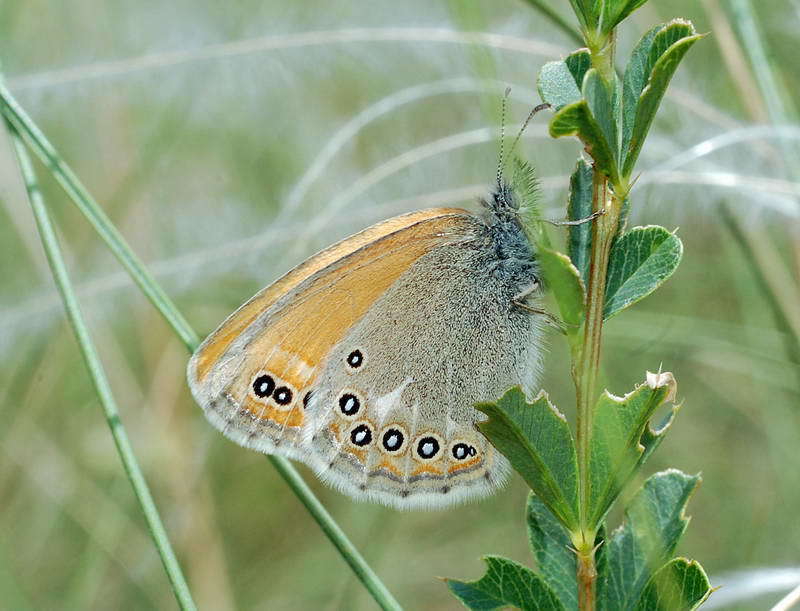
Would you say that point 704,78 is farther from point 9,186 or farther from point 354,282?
point 9,186

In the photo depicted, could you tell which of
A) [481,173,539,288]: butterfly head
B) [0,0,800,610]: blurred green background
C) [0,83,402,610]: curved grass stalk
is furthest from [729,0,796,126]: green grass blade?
[0,83,402,610]: curved grass stalk

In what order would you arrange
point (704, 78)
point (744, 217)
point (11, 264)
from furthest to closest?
point (11, 264), point (704, 78), point (744, 217)

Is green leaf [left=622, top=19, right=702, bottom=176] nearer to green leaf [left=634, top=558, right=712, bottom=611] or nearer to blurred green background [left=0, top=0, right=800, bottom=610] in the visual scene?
green leaf [left=634, top=558, right=712, bottom=611]

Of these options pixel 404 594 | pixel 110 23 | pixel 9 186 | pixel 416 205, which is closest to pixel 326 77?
pixel 416 205

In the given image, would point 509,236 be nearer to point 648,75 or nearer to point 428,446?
point 428,446

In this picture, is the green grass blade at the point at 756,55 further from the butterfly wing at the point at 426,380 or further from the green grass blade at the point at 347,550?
the green grass blade at the point at 347,550

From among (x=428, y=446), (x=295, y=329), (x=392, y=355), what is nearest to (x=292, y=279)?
(x=295, y=329)
